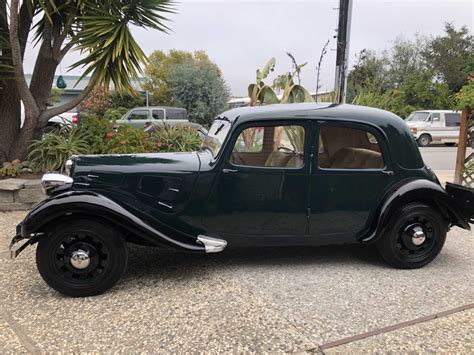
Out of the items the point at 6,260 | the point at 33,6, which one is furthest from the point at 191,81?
the point at 6,260

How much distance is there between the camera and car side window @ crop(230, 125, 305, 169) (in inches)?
140

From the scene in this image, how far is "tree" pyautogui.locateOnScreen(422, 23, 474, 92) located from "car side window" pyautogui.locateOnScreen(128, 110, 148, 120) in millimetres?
25983

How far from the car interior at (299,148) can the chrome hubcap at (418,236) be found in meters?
0.71

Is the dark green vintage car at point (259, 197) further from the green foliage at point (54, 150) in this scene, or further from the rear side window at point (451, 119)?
the rear side window at point (451, 119)

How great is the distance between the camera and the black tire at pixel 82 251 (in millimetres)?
3102

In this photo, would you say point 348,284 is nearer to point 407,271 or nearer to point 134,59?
point 407,271

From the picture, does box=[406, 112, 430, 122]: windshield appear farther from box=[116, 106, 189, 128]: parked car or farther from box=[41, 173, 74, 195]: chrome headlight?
box=[41, 173, 74, 195]: chrome headlight

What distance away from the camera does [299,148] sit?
3715mm

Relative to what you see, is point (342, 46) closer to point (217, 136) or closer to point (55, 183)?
point (217, 136)

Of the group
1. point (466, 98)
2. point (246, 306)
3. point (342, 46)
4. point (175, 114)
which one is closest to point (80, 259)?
point (246, 306)

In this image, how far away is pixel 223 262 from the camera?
3928mm

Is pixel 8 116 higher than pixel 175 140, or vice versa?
pixel 8 116

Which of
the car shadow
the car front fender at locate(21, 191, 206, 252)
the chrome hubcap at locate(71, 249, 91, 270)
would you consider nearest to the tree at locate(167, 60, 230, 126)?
the car shadow

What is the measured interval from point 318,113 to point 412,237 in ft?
4.94
